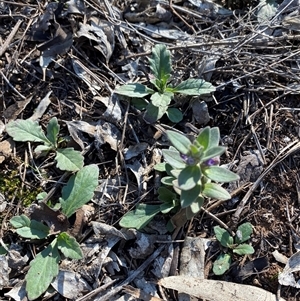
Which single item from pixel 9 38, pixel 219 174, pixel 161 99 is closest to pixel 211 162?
pixel 219 174

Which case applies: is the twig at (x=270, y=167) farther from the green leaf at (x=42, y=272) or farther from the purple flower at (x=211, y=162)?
the green leaf at (x=42, y=272)

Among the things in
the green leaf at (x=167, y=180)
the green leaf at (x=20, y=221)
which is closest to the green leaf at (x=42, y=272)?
the green leaf at (x=20, y=221)

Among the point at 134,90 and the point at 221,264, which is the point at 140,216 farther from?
the point at 134,90

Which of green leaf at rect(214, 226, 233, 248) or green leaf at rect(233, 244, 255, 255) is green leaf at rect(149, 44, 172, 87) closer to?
green leaf at rect(214, 226, 233, 248)

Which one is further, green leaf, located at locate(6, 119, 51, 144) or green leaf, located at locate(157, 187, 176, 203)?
green leaf, located at locate(6, 119, 51, 144)

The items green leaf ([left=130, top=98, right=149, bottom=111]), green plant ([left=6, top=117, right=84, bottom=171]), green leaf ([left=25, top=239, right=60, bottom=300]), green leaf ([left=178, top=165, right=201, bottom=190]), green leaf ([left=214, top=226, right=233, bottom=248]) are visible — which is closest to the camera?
green leaf ([left=178, top=165, right=201, bottom=190])

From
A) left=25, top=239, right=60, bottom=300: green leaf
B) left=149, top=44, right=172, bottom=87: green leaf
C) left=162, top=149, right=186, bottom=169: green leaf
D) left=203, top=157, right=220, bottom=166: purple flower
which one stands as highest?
left=149, top=44, right=172, bottom=87: green leaf

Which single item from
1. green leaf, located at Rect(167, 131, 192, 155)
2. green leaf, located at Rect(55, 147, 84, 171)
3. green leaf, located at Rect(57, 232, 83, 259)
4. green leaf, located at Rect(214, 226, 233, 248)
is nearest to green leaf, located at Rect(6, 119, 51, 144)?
green leaf, located at Rect(55, 147, 84, 171)

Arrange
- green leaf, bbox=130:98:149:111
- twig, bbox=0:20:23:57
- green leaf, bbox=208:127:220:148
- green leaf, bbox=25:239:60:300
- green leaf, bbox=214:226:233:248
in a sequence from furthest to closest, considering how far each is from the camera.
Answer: twig, bbox=0:20:23:57, green leaf, bbox=130:98:149:111, green leaf, bbox=214:226:233:248, green leaf, bbox=25:239:60:300, green leaf, bbox=208:127:220:148
